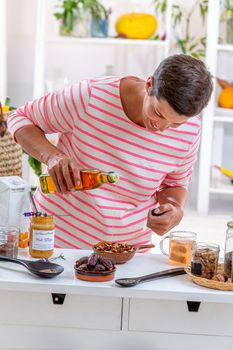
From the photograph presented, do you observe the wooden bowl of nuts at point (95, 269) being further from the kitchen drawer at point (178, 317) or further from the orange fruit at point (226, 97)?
the orange fruit at point (226, 97)

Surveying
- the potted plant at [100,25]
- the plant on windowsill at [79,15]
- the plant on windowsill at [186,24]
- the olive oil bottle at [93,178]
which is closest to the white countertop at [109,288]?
the olive oil bottle at [93,178]

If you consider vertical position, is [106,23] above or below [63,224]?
above

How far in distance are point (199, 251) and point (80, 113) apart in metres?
0.56

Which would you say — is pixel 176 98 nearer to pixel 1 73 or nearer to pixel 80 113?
pixel 80 113

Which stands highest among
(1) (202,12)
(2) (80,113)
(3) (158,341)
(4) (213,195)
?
(1) (202,12)

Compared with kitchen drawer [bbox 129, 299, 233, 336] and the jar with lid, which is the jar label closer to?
kitchen drawer [bbox 129, 299, 233, 336]

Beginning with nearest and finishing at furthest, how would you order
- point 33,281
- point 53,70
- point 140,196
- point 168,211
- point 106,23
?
point 33,281
point 168,211
point 140,196
point 106,23
point 53,70

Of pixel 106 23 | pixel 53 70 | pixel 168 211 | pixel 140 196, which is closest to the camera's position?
pixel 168 211

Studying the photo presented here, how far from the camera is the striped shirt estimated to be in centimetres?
210

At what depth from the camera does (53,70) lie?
5391mm

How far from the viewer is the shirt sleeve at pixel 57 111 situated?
211cm

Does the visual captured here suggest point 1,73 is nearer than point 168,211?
No

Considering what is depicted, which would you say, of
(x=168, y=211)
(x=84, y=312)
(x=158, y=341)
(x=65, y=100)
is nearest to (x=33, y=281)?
(x=84, y=312)

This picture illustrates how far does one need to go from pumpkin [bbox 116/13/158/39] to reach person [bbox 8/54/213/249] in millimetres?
2872
